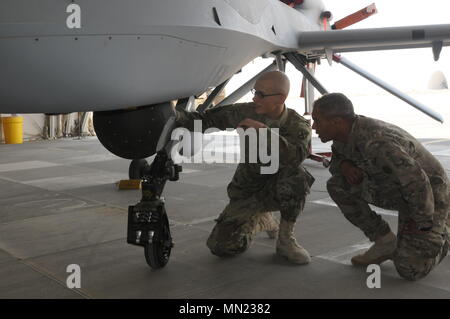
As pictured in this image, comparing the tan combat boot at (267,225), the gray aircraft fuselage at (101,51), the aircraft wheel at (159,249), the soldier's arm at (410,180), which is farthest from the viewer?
the tan combat boot at (267,225)

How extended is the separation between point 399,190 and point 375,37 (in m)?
3.49

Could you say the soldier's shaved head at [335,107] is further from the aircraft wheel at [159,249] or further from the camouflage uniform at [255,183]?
the aircraft wheel at [159,249]

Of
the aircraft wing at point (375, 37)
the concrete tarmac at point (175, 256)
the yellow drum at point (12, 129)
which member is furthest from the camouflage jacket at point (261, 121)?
the yellow drum at point (12, 129)

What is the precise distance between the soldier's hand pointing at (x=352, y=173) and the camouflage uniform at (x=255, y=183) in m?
0.26

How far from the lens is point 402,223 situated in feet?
8.89

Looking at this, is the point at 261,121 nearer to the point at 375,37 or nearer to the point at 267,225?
the point at 267,225

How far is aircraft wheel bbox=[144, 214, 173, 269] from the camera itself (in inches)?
112

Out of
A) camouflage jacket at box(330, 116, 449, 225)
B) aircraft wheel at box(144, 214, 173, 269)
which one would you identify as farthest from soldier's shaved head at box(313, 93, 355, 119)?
aircraft wheel at box(144, 214, 173, 269)

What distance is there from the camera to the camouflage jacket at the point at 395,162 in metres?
2.53

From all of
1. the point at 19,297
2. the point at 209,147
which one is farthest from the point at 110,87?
the point at 209,147

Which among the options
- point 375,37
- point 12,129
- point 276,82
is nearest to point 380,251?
point 276,82

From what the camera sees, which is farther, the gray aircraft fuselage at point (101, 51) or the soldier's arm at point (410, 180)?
the soldier's arm at point (410, 180)
